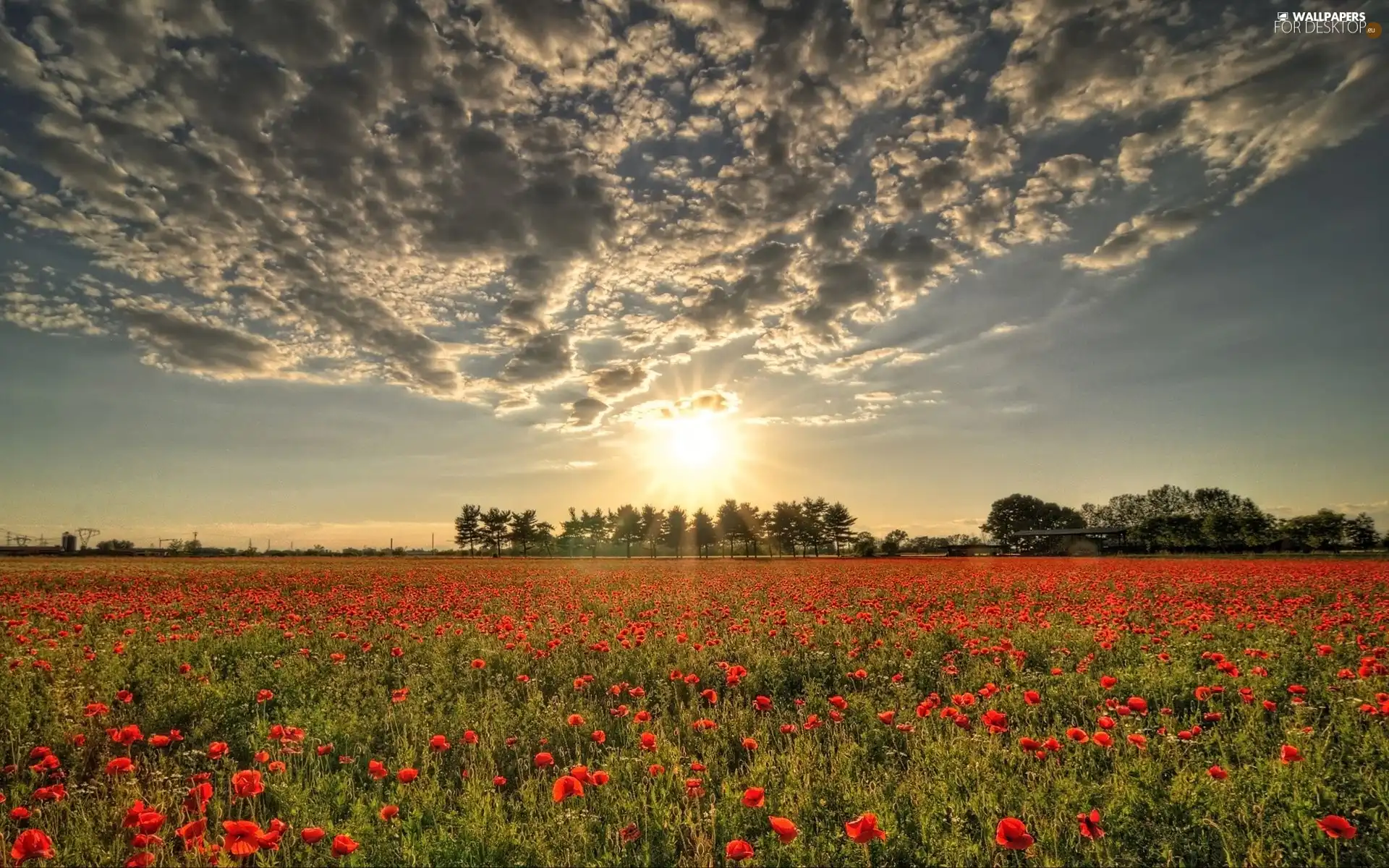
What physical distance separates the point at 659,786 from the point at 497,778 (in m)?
1.18

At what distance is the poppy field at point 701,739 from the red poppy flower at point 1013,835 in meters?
0.01

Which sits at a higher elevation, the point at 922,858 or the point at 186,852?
the point at 186,852

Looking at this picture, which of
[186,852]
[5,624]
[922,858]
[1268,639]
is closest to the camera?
[186,852]

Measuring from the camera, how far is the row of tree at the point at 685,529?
96.6 m

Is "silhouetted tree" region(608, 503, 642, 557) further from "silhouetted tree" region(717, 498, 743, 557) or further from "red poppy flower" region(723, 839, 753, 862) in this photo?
"red poppy flower" region(723, 839, 753, 862)

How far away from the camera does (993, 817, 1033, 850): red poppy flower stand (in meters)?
2.69

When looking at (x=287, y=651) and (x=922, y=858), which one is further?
(x=287, y=651)

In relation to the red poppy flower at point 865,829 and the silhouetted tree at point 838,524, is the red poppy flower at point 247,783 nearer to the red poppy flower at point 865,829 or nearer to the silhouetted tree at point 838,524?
the red poppy flower at point 865,829

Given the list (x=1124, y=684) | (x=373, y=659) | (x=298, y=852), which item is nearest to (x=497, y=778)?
(x=298, y=852)

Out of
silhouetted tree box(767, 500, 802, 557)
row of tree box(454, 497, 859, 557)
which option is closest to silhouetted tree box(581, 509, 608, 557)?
row of tree box(454, 497, 859, 557)

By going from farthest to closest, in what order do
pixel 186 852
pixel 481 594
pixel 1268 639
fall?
pixel 481 594 < pixel 1268 639 < pixel 186 852

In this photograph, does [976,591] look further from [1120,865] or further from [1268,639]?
[1120,865]

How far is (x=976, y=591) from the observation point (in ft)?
53.8

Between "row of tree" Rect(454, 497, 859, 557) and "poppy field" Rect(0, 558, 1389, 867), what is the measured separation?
8566cm
